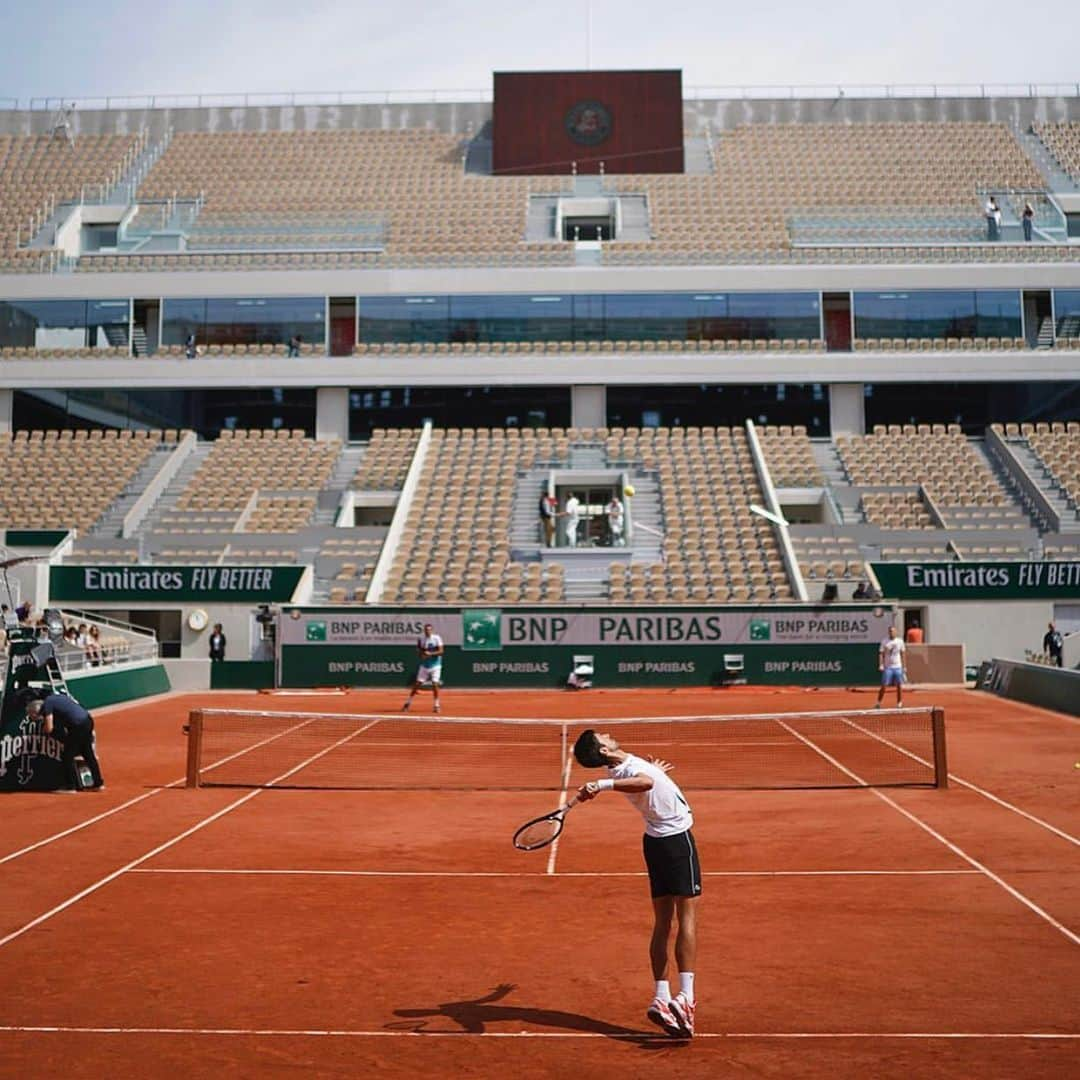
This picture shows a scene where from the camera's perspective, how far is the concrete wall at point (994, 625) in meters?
33.9

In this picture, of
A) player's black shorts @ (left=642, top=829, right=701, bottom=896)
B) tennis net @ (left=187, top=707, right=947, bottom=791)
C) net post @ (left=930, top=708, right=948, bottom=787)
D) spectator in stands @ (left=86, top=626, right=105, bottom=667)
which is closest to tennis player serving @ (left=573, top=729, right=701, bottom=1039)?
player's black shorts @ (left=642, top=829, right=701, bottom=896)

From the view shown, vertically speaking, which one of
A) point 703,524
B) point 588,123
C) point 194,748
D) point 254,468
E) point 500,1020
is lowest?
point 500,1020

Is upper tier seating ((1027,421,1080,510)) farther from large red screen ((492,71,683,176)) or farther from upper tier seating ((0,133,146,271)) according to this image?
upper tier seating ((0,133,146,271))

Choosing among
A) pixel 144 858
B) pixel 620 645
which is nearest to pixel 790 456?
pixel 620 645

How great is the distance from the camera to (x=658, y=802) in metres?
7.51

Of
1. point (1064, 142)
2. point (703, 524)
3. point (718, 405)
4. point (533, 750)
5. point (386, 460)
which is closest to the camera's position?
point (533, 750)

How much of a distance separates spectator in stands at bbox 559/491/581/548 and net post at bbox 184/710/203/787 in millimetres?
22001

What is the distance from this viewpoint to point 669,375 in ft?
149

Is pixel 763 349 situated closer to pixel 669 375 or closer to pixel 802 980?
pixel 669 375

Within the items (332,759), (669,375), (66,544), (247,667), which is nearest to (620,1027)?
(332,759)

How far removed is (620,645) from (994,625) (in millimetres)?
10570

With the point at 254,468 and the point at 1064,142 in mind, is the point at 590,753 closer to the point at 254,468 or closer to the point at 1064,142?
the point at 254,468

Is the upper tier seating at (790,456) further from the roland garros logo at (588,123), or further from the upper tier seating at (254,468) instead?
the roland garros logo at (588,123)

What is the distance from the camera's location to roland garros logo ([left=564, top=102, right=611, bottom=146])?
55.6m
